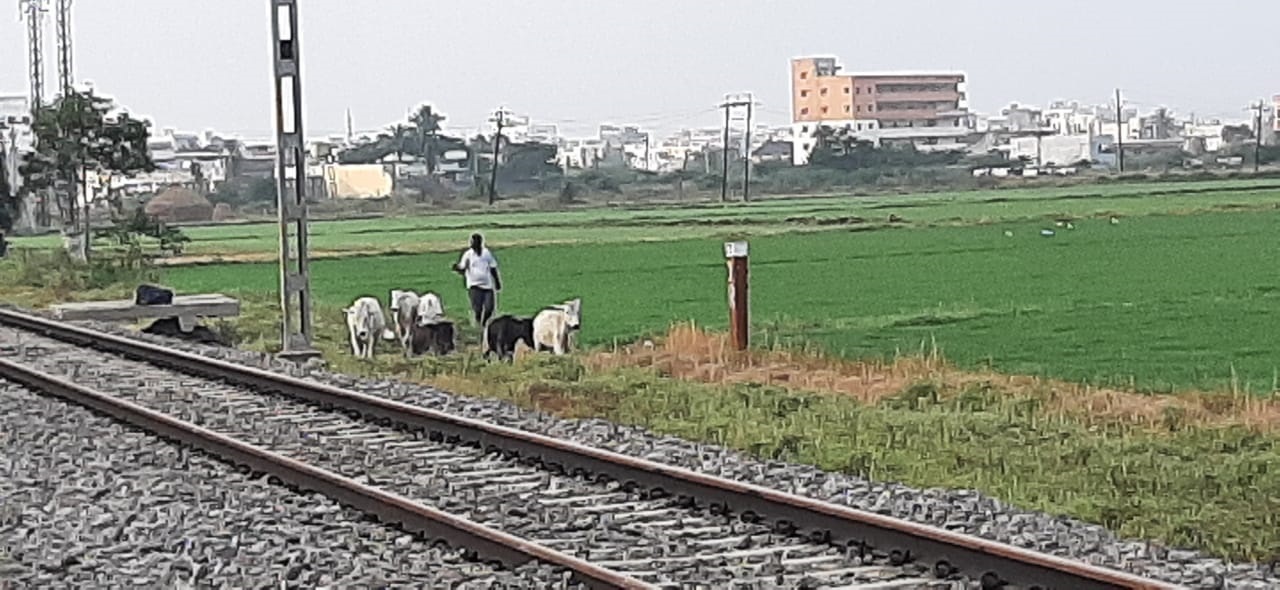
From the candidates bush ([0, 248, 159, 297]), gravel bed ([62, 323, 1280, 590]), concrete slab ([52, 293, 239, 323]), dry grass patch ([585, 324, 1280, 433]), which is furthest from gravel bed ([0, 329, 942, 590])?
bush ([0, 248, 159, 297])

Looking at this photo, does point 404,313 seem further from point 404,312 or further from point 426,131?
point 426,131

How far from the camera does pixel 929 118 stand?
191 metres

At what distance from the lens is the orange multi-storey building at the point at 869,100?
185 m

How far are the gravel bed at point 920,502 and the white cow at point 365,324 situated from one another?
22.5 feet

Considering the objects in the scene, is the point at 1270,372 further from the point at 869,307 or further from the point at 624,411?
the point at 869,307

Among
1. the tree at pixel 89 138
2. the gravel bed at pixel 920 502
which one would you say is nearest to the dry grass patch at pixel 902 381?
the gravel bed at pixel 920 502

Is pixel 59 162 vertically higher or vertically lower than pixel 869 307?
higher

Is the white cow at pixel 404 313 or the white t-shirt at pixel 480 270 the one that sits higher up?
the white t-shirt at pixel 480 270

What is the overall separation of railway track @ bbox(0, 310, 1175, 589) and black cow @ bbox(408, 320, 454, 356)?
5337mm

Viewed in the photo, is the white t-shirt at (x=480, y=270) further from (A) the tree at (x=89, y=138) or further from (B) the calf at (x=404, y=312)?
(A) the tree at (x=89, y=138)

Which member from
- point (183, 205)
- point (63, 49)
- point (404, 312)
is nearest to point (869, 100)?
point (183, 205)

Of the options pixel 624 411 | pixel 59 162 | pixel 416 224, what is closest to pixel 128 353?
pixel 624 411

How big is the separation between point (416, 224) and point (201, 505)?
7674 cm

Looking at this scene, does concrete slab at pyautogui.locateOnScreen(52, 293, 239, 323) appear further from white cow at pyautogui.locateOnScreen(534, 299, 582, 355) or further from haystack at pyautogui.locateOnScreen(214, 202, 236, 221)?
haystack at pyautogui.locateOnScreen(214, 202, 236, 221)
